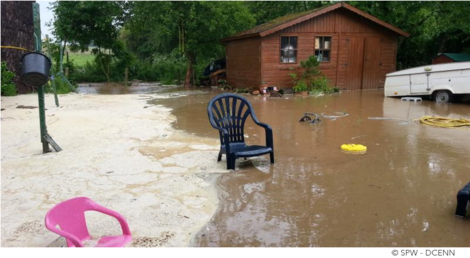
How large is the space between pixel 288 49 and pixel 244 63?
2.40 meters

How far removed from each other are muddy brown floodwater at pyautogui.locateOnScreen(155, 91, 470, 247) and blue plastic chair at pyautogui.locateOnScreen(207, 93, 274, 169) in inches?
9.5

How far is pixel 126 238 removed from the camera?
3057 millimetres

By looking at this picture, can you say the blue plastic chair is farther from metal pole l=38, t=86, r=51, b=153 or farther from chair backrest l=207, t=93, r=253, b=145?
metal pole l=38, t=86, r=51, b=153

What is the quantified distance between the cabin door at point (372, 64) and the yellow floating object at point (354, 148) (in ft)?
38.5

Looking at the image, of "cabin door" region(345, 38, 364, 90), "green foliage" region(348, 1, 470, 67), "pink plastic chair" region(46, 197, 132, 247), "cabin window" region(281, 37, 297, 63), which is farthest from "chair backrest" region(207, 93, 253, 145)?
"green foliage" region(348, 1, 470, 67)

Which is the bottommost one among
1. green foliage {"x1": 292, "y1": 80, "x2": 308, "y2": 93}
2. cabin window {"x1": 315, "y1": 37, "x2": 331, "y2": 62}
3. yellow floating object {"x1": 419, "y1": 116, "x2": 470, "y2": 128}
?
yellow floating object {"x1": 419, "y1": 116, "x2": 470, "y2": 128}

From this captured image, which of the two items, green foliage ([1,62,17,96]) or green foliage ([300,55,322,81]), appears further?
green foliage ([300,55,322,81])

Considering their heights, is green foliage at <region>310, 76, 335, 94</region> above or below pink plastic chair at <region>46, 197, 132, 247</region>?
above

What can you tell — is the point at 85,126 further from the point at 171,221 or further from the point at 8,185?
the point at 171,221

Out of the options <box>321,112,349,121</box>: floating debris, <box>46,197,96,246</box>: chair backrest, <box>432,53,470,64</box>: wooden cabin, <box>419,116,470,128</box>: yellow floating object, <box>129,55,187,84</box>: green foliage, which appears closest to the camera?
<box>46,197,96,246</box>: chair backrest

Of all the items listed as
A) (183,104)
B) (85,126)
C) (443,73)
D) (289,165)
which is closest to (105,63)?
(183,104)

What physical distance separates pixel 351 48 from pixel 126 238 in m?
15.2

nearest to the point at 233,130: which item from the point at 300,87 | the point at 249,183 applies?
the point at 249,183

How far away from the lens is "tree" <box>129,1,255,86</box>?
17844mm
